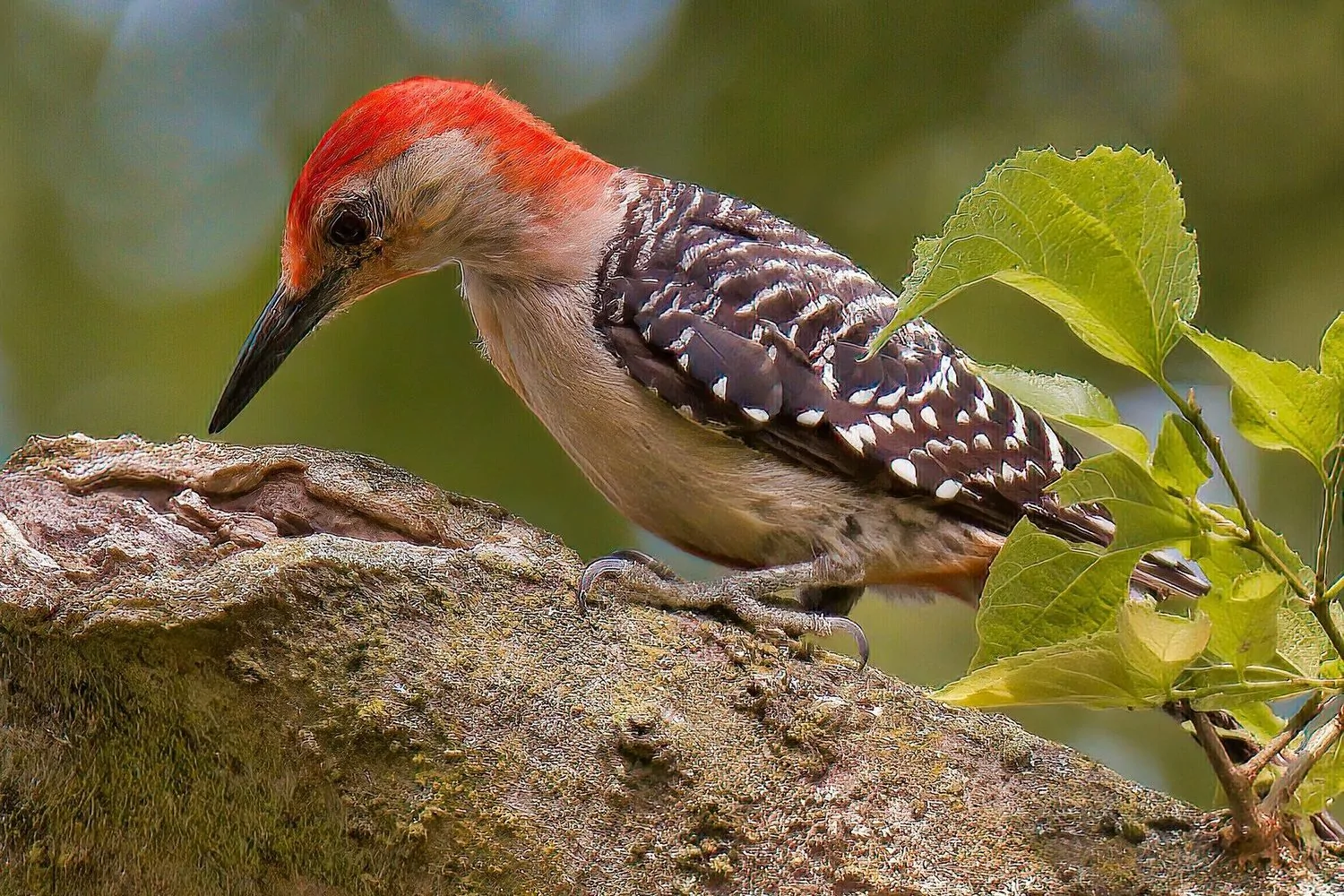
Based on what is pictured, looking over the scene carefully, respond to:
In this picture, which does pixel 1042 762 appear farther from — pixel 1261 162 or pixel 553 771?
pixel 1261 162

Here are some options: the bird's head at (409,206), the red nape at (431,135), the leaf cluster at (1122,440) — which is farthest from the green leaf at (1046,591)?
the red nape at (431,135)

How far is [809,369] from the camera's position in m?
2.70

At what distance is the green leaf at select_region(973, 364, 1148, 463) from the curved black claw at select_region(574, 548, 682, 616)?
2.53 feet

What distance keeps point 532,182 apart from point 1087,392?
190cm

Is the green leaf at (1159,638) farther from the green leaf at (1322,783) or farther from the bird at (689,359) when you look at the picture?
the bird at (689,359)

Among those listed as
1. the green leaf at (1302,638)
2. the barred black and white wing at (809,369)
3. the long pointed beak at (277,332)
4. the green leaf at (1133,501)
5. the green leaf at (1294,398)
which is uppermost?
the green leaf at (1294,398)

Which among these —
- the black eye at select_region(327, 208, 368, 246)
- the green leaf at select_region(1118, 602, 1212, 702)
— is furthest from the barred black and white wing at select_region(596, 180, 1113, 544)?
the green leaf at select_region(1118, 602, 1212, 702)

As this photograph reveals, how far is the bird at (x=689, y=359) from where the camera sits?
8.52 feet

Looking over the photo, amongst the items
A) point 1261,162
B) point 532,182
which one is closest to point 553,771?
point 532,182

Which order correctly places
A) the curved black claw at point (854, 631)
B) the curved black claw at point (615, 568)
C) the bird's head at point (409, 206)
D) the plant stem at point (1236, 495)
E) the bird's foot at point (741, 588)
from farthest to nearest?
the bird's head at point (409, 206) → the curved black claw at point (854, 631) → the bird's foot at point (741, 588) → the curved black claw at point (615, 568) → the plant stem at point (1236, 495)

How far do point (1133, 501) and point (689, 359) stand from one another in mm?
1459

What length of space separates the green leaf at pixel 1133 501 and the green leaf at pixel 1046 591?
3 cm

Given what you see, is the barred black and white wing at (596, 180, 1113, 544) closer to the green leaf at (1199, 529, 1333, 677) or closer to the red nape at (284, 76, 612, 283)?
the red nape at (284, 76, 612, 283)

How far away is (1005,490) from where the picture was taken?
8.95 ft
